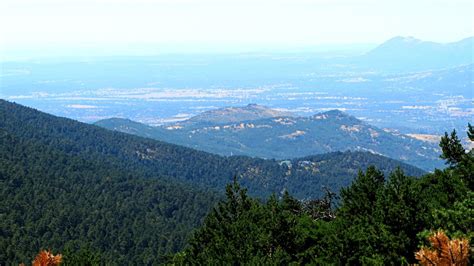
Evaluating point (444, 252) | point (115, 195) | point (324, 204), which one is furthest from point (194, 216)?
point (444, 252)

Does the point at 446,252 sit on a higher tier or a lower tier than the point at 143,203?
higher

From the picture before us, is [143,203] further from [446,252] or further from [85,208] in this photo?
[446,252]

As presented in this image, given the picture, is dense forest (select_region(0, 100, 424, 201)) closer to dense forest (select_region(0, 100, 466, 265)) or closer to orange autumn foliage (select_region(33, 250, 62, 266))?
dense forest (select_region(0, 100, 466, 265))

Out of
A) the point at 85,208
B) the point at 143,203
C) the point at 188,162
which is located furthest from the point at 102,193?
the point at 188,162

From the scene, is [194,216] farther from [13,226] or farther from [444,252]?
[444,252]

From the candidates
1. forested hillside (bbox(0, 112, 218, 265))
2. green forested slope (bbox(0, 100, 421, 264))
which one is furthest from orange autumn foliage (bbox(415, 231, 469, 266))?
forested hillside (bbox(0, 112, 218, 265))

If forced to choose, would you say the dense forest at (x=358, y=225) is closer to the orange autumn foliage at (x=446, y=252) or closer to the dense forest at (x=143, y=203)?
the dense forest at (x=143, y=203)

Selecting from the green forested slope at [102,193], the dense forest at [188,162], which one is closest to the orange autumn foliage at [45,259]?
the green forested slope at [102,193]

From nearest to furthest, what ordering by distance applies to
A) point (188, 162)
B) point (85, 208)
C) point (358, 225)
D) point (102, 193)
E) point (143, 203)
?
point (358, 225) → point (85, 208) → point (143, 203) → point (102, 193) → point (188, 162)
